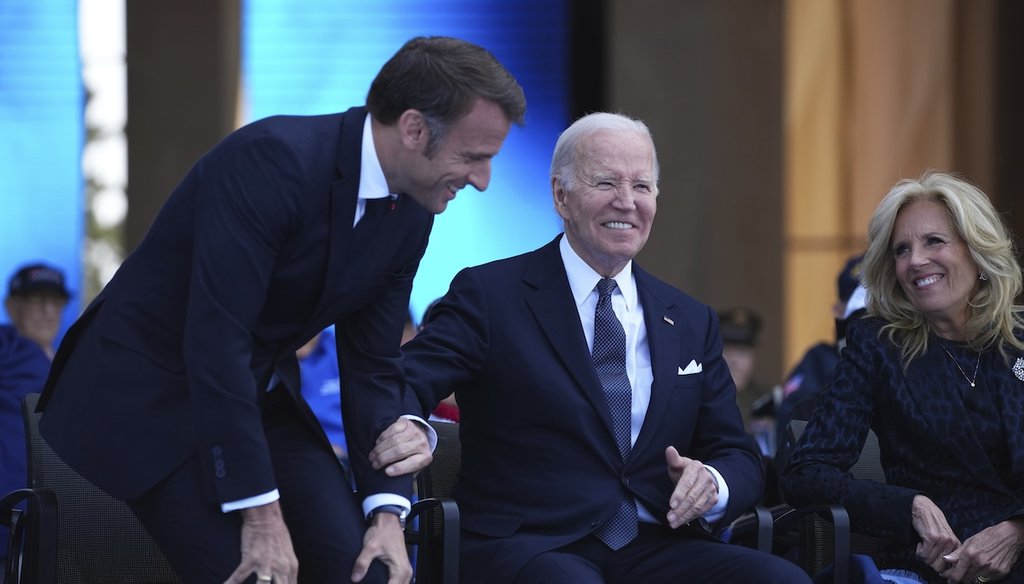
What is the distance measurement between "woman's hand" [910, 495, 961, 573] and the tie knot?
1.00 metres

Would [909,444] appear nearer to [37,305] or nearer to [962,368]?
[962,368]

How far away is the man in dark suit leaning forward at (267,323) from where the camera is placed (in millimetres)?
2621

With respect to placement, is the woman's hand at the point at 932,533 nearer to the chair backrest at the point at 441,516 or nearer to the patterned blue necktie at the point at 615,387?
the patterned blue necktie at the point at 615,387

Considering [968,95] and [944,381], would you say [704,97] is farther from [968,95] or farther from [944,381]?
[944,381]

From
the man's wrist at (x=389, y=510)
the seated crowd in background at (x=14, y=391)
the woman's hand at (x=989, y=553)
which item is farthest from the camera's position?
the seated crowd in background at (x=14, y=391)

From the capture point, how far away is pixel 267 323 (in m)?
2.88

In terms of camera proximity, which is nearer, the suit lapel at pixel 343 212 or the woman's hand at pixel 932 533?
the suit lapel at pixel 343 212

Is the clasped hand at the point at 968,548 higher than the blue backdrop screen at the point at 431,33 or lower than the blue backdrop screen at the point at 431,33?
lower

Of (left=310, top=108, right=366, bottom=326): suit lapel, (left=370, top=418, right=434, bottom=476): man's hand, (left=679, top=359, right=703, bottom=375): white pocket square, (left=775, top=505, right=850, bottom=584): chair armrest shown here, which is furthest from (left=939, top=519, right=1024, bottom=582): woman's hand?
(left=310, top=108, right=366, bottom=326): suit lapel

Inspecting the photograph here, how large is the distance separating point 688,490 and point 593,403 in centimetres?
34

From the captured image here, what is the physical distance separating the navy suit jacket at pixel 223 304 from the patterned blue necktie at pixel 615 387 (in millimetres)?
852

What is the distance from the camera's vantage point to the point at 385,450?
300 centimetres

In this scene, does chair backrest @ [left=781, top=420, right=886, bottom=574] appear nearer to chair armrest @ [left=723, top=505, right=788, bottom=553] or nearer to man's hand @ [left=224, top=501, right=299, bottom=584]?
chair armrest @ [left=723, top=505, right=788, bottom=553]

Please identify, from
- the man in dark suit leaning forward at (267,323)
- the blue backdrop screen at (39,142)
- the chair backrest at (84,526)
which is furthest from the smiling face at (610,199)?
the blue backdrop screen at (39,142)
